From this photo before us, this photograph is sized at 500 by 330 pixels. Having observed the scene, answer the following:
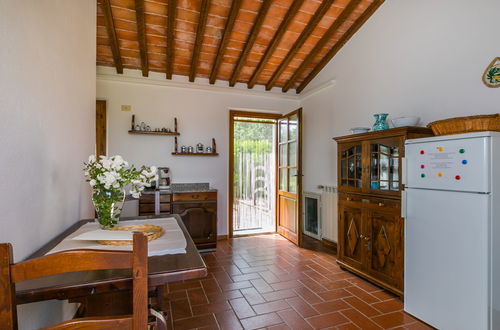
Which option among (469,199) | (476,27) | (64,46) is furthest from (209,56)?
(469,199)

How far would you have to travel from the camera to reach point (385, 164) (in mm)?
2570

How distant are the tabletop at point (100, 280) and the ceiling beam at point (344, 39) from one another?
3573mm

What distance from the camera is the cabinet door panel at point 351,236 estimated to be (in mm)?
2785

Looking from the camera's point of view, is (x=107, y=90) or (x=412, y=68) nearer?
(x=412, y=68)

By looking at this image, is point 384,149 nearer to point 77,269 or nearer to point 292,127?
Result: point 292,127

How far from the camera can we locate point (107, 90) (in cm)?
377

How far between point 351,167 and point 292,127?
1.38 m

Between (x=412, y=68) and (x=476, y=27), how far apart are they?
602 mm

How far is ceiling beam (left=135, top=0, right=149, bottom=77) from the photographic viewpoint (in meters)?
2.80

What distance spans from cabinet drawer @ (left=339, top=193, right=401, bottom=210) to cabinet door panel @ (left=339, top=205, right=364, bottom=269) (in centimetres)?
8

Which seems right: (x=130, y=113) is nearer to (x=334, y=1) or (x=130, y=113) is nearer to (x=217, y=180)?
(x=217, y=180)

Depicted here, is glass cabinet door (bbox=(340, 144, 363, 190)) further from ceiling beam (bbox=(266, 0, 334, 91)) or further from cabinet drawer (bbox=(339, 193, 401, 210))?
ceiling beam (bbox=(266, 0, 334, 91))

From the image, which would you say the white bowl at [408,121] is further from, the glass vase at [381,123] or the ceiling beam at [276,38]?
the ceiling beam at [276,38]

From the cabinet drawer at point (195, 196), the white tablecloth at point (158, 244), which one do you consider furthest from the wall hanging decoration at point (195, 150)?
the white tablecloth at point (158, 244)
